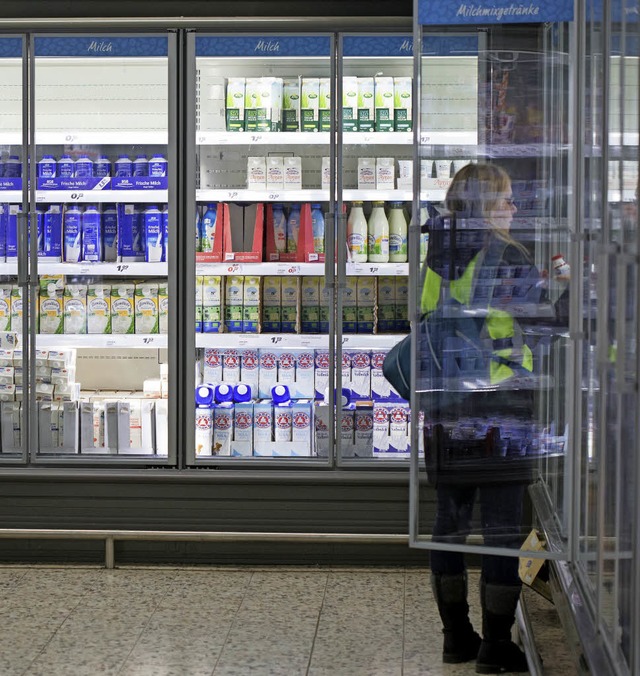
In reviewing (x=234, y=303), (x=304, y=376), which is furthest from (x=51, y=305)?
(x=304, y=376)

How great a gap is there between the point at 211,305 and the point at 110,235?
0.56 meters

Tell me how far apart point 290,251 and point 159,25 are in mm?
1130

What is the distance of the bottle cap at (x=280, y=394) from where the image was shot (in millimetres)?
5172

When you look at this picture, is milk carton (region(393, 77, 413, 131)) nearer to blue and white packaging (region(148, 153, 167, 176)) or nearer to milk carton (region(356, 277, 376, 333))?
milk carton (region(356, 277, 376, 333))

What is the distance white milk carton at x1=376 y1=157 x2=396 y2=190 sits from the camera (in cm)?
494

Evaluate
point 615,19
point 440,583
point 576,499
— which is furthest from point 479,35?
point 440,583

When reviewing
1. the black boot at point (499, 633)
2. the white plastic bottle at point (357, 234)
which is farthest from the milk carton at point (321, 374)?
the black boot at point (499, 633)

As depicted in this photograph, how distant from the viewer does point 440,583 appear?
365cm

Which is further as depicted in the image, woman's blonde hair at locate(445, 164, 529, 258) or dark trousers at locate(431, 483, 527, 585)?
dark trousers at locate(431, 483, 527, 585)

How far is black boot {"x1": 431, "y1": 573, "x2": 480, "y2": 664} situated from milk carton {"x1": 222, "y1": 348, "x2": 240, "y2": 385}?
5.88 feet

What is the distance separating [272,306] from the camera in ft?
16.9

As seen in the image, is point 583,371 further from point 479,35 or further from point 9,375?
point 9,375

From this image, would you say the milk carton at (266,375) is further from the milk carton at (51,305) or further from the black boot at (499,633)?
the black boot at (499,633)

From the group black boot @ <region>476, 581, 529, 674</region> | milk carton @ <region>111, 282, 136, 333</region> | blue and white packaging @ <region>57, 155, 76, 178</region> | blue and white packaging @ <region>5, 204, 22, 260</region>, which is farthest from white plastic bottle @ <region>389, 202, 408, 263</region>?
black boot @ <region>476, 581, 529, 674</region>
